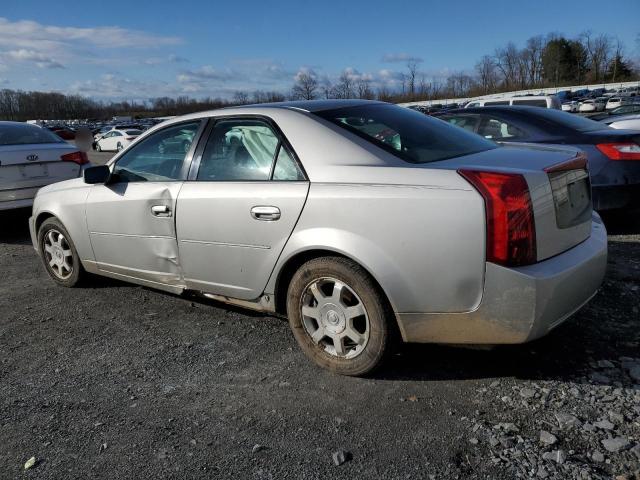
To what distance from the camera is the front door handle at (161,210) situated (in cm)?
376

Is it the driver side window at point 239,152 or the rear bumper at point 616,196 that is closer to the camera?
the driver side window at point 239,152

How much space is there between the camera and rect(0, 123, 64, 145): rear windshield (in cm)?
743

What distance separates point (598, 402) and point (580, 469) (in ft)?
1.93

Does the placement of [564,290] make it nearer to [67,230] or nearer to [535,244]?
[535,244]

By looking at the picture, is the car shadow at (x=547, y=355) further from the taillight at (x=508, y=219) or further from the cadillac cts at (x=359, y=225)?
the taillight at (x=508, y=219)

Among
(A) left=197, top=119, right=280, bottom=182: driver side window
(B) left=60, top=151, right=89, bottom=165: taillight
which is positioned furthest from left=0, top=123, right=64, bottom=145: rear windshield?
(A) left=197, top=119, right=280, bottom=182: driver side window

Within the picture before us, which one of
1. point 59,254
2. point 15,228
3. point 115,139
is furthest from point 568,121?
point 115,139

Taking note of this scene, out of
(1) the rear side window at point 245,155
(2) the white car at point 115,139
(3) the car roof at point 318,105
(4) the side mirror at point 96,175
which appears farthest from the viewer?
(2) the white car at point 115,139

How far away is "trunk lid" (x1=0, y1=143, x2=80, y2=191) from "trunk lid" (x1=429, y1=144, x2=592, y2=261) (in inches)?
238

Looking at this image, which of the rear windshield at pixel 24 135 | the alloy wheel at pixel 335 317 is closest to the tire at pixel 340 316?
the alloy wheel at pixel 335 317

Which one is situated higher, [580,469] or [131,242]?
[131,242]

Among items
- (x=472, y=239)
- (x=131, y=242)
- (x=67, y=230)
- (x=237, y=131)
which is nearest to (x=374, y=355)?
(x=472, y=239)

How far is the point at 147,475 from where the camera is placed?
2.42m

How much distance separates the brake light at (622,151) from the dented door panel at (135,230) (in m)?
4.36
